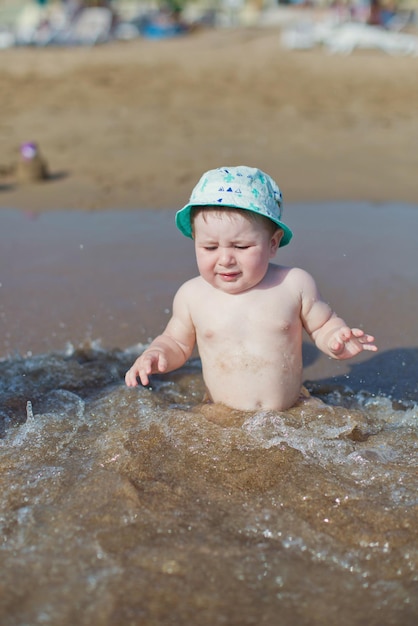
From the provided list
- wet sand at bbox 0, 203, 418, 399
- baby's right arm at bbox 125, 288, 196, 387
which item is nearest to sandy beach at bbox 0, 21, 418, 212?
wet sand at bbox 0, 203, 418, 399

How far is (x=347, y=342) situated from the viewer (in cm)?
289

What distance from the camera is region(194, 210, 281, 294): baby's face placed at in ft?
9.26

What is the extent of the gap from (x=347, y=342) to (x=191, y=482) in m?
0.82

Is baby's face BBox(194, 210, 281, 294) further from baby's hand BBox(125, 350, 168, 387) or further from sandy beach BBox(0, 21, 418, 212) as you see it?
sandy beach BBox(0, 21, 418, 212)

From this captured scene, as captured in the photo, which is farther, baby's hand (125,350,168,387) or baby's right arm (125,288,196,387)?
baby's right arm (125,288,196,387)

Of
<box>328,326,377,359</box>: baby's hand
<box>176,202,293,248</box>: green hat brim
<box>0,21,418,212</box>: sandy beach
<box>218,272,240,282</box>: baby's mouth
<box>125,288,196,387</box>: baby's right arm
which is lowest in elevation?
<box>0,21,418,212</box>: sandy beach

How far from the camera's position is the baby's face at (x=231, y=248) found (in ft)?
9.26

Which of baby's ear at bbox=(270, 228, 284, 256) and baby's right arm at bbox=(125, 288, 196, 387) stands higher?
baby's ear at bbox=(270, 228, 284, 256)

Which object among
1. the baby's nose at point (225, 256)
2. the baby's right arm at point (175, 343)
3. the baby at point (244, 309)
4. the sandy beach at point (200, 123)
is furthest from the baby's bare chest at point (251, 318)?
the sandy beach at point (200, 123)

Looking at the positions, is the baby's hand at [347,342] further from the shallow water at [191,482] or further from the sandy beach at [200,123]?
the sandy beach at [200,123]

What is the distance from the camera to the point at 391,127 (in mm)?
9422

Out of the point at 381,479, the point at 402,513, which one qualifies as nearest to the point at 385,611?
the point at 402,513

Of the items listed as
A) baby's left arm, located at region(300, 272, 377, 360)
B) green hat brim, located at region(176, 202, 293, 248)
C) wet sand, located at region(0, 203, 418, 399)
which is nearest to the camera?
green hat brim, located at region(176, 202, 293, 248)

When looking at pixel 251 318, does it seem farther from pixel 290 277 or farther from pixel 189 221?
pixel 189 221
